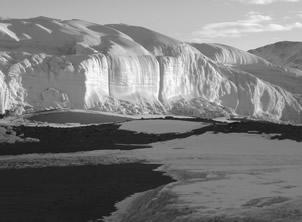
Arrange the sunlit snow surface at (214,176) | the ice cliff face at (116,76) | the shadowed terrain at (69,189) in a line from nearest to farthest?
the sunlit snow surface at (214,176) < the shadowed terrain at (69,189) < the ice cliff face at (116,76)

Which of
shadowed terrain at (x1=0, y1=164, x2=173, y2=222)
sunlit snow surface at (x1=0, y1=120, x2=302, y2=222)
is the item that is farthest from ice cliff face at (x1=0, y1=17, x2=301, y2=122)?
shadowed terrain at (x1=0, y1=164, x2=173, y2=222)

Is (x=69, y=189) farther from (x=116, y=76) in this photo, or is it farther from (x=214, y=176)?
(x=116, y=76)

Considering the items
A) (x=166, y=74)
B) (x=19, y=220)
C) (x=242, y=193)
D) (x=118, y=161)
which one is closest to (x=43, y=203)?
(x=19, y=220)

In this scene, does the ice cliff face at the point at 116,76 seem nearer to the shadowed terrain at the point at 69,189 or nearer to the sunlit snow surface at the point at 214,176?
the sunlit snow surface at the point at 214,176

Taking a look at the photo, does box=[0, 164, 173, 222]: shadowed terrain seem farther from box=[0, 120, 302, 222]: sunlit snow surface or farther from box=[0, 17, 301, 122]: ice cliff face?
box=[0, 17, 301, 122]: ice cliff face

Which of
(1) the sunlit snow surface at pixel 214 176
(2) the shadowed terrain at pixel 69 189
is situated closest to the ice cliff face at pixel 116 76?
(1) the sunlit snow surface at pixel 214 176

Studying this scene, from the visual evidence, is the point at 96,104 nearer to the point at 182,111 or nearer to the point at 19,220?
the point at 182,111
